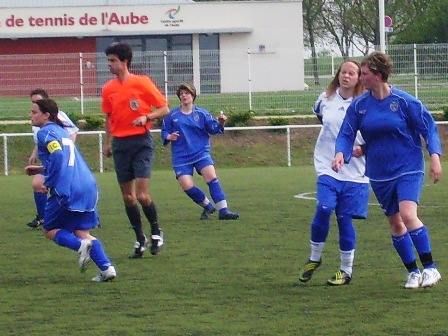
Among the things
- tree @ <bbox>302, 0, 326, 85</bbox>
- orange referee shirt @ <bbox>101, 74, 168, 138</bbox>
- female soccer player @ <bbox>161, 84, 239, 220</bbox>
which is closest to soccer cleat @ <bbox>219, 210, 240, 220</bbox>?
female soccer player @ <bbox>161, 84, 239, 220</bbox>

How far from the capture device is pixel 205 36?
147 ft

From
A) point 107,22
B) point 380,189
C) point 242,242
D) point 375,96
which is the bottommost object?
point 242,242

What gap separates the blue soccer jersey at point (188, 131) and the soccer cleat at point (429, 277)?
611cm

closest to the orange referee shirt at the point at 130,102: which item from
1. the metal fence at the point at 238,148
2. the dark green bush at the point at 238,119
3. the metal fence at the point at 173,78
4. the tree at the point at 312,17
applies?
the metal fence at the point at 238,148

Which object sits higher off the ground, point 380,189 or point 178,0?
point 178,0

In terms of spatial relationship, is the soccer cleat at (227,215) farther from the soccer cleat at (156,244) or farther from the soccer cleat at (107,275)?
the soccer cleat at (107,275)

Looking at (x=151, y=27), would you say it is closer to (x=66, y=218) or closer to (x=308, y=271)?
(x=66, y=218)

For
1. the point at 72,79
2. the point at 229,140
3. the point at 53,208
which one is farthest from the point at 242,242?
the point at 72,79

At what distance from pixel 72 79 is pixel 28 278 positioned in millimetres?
21026

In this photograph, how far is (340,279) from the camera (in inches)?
320

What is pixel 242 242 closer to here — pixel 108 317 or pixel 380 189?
pixel 380 189

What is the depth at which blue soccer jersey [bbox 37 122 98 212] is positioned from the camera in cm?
823

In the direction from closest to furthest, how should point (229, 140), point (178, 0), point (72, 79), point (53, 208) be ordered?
point (53, 208) < point (229, 140) < point (72, 79) < point (178, 0)

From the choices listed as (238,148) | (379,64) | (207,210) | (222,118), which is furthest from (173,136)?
(238,148)
